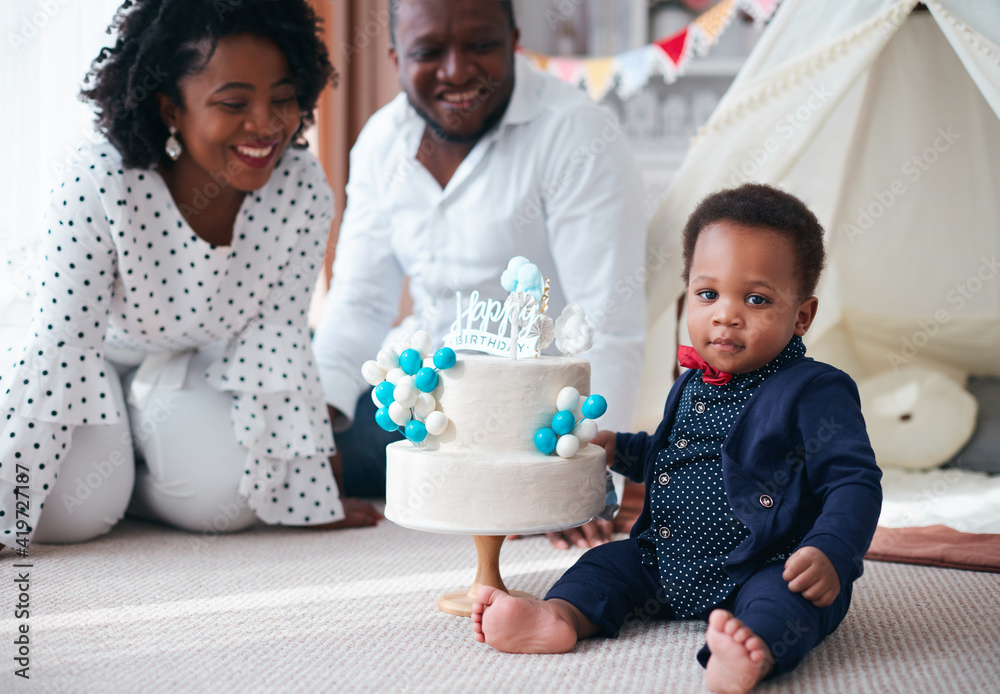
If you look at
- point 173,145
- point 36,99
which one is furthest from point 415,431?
point 36,99

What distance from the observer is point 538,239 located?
176cm

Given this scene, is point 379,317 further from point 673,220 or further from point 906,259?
point 906,259

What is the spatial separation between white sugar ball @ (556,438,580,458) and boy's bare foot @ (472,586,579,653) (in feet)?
0.59

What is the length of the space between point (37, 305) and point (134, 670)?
27.5 inches

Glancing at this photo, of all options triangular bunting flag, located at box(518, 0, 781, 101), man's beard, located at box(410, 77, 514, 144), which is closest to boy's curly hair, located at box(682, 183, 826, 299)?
man's beard, located at box(410, 77, 514, 144)

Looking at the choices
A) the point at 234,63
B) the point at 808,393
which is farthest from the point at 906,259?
the point at 234,63

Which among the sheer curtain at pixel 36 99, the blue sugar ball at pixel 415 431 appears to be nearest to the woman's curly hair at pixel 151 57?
the sheer curtain at pixel 36 99

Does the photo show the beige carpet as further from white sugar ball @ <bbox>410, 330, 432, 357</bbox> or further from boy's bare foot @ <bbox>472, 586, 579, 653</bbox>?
white sugar ball @ <bbox>410, 330, 432, 357</bbox>

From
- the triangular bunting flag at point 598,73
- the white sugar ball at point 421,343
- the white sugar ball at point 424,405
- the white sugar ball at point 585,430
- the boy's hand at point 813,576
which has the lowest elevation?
the boy's hand at point 813,576

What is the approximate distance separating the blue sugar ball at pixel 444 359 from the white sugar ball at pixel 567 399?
0.46 feet

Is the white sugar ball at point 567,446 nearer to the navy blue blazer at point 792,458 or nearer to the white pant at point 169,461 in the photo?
the navy blue blazer at point 792,458

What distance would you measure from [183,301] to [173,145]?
10.3 inches

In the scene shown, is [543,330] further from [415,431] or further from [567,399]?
[415,431]

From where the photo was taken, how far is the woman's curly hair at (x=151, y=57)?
1.42 metres
